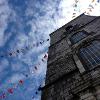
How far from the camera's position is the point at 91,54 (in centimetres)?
1127

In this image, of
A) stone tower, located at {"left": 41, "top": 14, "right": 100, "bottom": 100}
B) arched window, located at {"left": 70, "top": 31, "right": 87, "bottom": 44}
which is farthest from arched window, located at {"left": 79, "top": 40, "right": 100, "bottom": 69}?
arched window, located at {"left": 70, "top": 31, "right": 87, "bottom": 44}

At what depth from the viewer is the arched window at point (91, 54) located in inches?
400

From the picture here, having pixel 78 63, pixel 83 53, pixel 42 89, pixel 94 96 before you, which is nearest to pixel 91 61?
pixel 78 63

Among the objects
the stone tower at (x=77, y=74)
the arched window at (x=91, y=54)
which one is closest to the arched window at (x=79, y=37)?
the stone tower at (x=77, y=74)

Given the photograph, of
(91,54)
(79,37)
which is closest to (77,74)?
(91,54)

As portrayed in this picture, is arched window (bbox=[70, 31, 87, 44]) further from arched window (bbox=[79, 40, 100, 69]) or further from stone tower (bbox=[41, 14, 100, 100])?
arched window (bbox=[79, 40, 100, 69])

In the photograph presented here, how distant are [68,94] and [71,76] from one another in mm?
1471

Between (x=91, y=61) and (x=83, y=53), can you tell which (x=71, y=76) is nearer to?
(x=91, y=61)

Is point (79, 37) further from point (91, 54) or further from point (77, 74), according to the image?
point (77, 74)

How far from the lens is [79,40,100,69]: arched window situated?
1015 cm

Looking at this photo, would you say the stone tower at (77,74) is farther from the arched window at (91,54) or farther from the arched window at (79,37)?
the arched window at (79,37)

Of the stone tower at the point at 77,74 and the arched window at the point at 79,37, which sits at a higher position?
the arched window at the point at 79,37

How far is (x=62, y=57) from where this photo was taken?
13.4 m

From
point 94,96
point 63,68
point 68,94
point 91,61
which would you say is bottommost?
point 94,96
